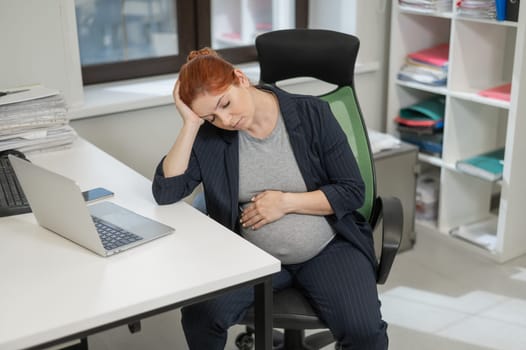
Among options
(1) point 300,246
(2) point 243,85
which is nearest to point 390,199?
(1) point 300,246

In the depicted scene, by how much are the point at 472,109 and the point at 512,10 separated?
561 mm

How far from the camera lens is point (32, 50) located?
264cm

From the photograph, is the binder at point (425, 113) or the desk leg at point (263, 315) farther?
the binder at point (425, 113)

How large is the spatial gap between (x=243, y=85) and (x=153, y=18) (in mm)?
1532

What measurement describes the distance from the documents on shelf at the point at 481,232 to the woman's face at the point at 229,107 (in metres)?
1.71

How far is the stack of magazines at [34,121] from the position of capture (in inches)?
91.0

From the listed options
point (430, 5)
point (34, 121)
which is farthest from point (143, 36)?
point (430, 5)

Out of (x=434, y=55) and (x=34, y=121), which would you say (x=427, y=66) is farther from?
(x=34, y=121)

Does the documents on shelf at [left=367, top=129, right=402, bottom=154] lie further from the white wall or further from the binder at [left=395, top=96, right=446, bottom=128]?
the white wall

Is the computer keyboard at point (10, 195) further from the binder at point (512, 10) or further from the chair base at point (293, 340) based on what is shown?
the binder at point (512, 10)

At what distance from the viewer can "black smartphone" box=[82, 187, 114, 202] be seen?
1.97 meters

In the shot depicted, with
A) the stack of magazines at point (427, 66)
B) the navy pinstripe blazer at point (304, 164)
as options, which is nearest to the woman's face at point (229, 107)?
the navy pinstripe blazer at point (304, 164)

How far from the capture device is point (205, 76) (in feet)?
5.97

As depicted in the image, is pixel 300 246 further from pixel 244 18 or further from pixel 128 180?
pixel 244 18
